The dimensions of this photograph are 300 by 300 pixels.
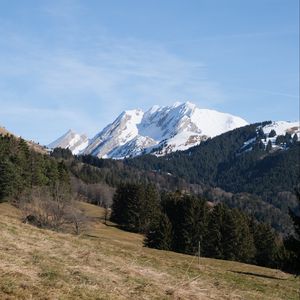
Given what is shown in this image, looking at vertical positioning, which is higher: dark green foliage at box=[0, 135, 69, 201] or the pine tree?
dark green foliage at box=[0, 135, 69, 201]

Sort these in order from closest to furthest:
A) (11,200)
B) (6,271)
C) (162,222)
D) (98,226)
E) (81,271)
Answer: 1. (6,271)
2. (81,271)
3. (162,222)
4. (11,200)
5. (98,226)

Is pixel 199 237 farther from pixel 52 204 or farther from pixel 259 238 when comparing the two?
pixel 52 204

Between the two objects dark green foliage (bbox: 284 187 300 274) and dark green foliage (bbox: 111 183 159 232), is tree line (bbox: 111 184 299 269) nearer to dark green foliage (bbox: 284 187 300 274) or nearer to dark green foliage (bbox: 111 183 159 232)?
dark green foliage (bbox: 111 183 159 232)

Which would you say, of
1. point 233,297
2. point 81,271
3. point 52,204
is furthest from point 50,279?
point 52,204

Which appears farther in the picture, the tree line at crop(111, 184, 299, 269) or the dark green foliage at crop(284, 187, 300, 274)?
the tree line at crop(111, 184, 299, 269)

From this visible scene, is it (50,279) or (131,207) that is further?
(131,207)

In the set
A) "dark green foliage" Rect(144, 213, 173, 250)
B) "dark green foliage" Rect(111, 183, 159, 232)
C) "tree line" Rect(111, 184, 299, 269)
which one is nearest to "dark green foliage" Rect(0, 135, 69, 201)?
"dark green foliage" Rect(111, 183, 159, 232)

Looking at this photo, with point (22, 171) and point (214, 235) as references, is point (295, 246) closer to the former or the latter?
point (214, 235)

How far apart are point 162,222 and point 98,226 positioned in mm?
30378

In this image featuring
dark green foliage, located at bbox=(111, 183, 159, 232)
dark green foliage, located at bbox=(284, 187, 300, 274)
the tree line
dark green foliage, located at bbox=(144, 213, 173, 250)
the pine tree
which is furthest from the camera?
dark green foliage, located at bbox=(111, 183, 159, 232)

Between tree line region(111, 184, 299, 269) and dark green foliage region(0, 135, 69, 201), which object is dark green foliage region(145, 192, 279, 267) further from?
dark green foliage region(0, 135, 69, 201)

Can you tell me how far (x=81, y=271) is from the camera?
40.1 feet

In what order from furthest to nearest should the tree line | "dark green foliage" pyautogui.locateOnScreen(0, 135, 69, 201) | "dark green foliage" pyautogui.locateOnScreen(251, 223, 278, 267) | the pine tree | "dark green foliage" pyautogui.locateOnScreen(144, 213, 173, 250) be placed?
"dark green foliage" pyautogui.locateOnScreen(0, 135, 69, 201) → "dark green foliage" pyautogui.locateOnScreen(251, 223, 278, 267) → the tree line → the pine tree → "dark green foliage" pyautogui.locateOnScreen(144, 213, 173, 250)

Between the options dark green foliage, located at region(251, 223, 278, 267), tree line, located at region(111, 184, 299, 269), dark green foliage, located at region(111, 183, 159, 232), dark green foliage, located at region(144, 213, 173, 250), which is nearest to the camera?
dark green foliage, located at region(144, 213, 173, 250)
